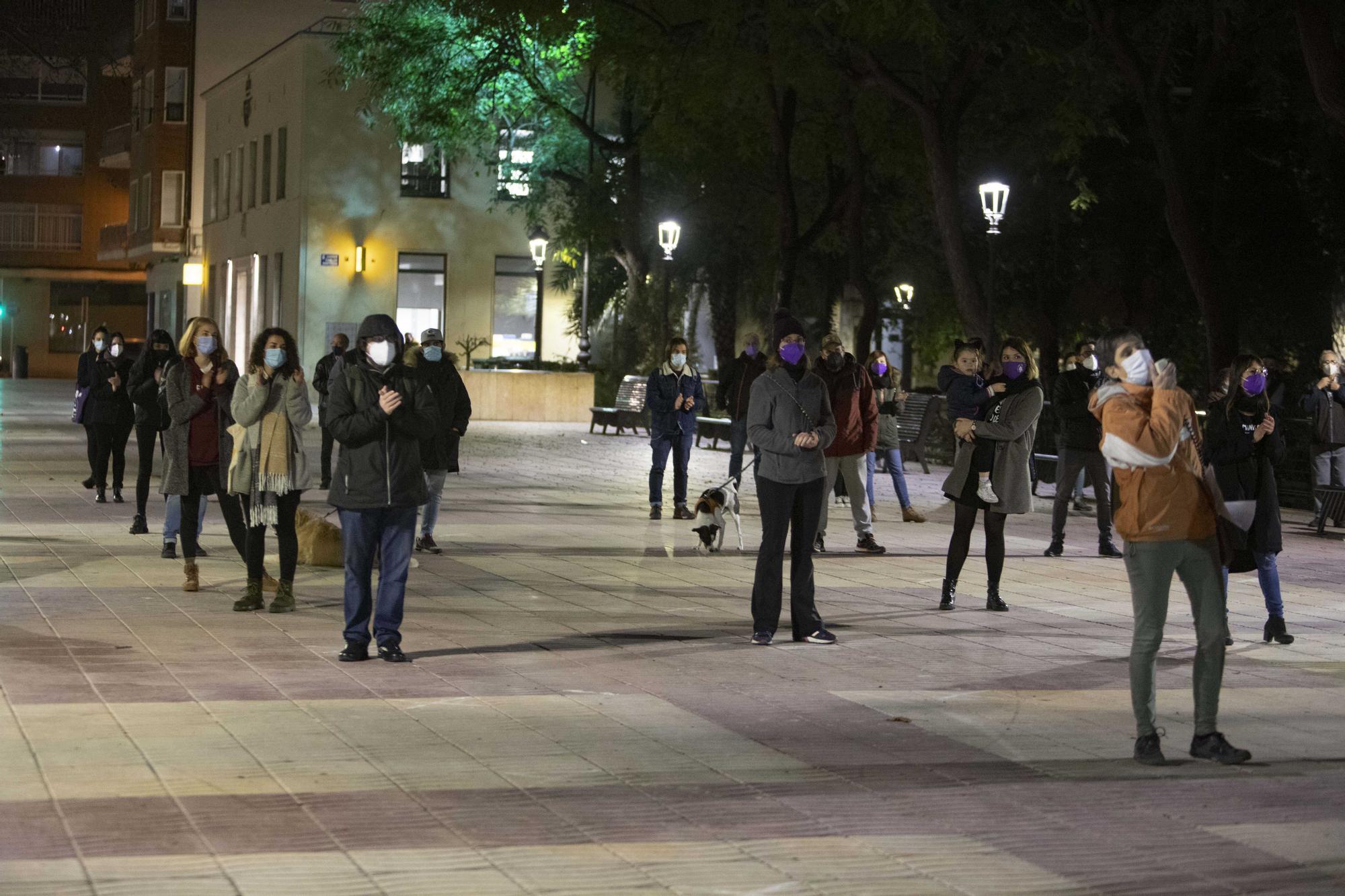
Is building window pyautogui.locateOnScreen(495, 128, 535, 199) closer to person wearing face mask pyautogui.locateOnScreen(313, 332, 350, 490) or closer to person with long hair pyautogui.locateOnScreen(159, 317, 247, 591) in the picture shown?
person wearing face mask pyautogui.locateOnScreen(313, 332, 350, 490)

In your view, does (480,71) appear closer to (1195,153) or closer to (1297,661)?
(1195,153)

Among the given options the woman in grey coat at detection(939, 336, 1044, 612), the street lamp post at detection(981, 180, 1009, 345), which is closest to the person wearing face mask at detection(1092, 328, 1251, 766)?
the woman in grey coat at detection(939, 336, 1044, 612)

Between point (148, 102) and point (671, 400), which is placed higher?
point (148, 102)

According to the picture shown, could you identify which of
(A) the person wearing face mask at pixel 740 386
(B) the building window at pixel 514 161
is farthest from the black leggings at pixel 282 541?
(B) the building window at pixel 514 161

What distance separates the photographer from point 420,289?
43812 millimetres

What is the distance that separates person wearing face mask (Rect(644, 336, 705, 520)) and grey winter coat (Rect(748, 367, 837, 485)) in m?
7.10

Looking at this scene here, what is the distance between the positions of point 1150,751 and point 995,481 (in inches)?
193

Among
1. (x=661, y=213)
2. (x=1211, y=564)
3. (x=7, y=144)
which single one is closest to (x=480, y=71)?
(x=661, y=213)

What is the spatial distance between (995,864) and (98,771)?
130 inches

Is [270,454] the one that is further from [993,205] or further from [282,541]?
[993,205]

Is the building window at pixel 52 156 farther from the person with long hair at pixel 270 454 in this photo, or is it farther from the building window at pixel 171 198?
the person with long hair at pixel 270 454

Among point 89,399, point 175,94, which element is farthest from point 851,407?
point 175,94

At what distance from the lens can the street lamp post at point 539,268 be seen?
131ft

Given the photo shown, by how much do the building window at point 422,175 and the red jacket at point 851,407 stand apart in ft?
91.3
